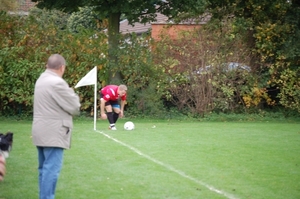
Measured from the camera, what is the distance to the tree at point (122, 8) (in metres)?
23.1

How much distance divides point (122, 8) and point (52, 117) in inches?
630

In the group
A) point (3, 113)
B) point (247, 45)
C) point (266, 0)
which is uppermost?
point (266, 0)

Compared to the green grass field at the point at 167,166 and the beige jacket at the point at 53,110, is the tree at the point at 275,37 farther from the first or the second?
the beige jacket at the point at 53,110

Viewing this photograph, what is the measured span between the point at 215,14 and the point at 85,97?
6851mm

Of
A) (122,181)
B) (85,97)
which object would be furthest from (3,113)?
(122,181)

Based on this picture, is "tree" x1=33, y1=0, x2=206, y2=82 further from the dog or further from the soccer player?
the dog

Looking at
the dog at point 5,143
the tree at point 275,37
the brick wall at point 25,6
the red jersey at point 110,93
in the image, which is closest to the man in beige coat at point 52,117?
the dog at point 5,143

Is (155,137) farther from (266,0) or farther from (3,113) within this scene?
(266,0)

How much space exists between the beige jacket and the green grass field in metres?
1.75

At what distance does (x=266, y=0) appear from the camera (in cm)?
2486

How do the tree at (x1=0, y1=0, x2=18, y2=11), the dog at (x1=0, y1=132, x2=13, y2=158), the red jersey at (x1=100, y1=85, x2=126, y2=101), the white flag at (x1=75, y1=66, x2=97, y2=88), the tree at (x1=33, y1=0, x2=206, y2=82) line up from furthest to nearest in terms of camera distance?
the tree at (x1=0, y1=0, x2=18, y2=11)
the tree at (x1=33, y1=0, x2=206, y2=82)
the white flag at (x1=75, y1=66, x2=97, y2=88)
the red jersey at (x1=100, y1=85, x2=126, y2=101)
the dog at (x1=0, y1=132, x2=13, y2=158)

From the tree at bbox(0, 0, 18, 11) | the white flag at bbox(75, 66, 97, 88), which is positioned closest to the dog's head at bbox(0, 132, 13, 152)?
the white flag at bbox(75, 66, 97, 88)

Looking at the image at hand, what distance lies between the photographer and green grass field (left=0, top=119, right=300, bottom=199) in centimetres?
921

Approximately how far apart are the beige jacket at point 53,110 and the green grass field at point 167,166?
1.75 meters
